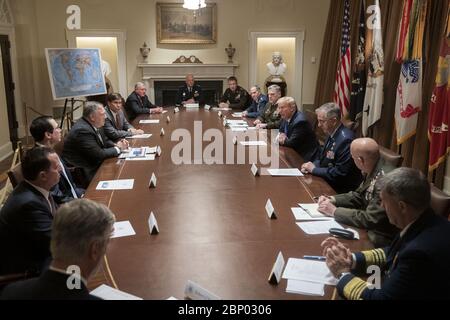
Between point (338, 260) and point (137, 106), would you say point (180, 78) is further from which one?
point (338, 260)

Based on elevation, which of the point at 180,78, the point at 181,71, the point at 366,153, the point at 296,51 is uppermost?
the point at 296,51

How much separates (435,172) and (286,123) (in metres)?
1.79

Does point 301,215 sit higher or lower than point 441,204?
lower

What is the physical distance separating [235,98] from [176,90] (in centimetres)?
175

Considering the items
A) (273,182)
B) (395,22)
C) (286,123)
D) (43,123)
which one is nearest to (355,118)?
(395,22)

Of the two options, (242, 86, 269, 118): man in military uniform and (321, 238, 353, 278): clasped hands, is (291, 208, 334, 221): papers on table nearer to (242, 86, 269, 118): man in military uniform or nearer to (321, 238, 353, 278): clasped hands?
(321, 238, 353, 278): clasped hands

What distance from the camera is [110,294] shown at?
5.53 ft

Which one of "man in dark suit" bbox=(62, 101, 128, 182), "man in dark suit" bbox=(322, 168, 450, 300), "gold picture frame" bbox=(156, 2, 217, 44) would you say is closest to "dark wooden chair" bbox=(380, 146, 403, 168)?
"man in dark suit" bbox=(322, 168, 450, 300)

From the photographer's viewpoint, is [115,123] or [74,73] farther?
[74,73]

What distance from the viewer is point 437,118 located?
466 centimetres

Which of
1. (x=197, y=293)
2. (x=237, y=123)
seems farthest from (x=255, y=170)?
(x=237, y=123)

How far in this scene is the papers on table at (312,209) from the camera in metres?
2.53

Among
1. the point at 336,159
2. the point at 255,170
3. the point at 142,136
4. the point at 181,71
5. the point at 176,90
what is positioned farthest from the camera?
the point at 176,90

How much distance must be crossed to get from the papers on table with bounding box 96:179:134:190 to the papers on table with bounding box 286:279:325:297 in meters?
1.59
